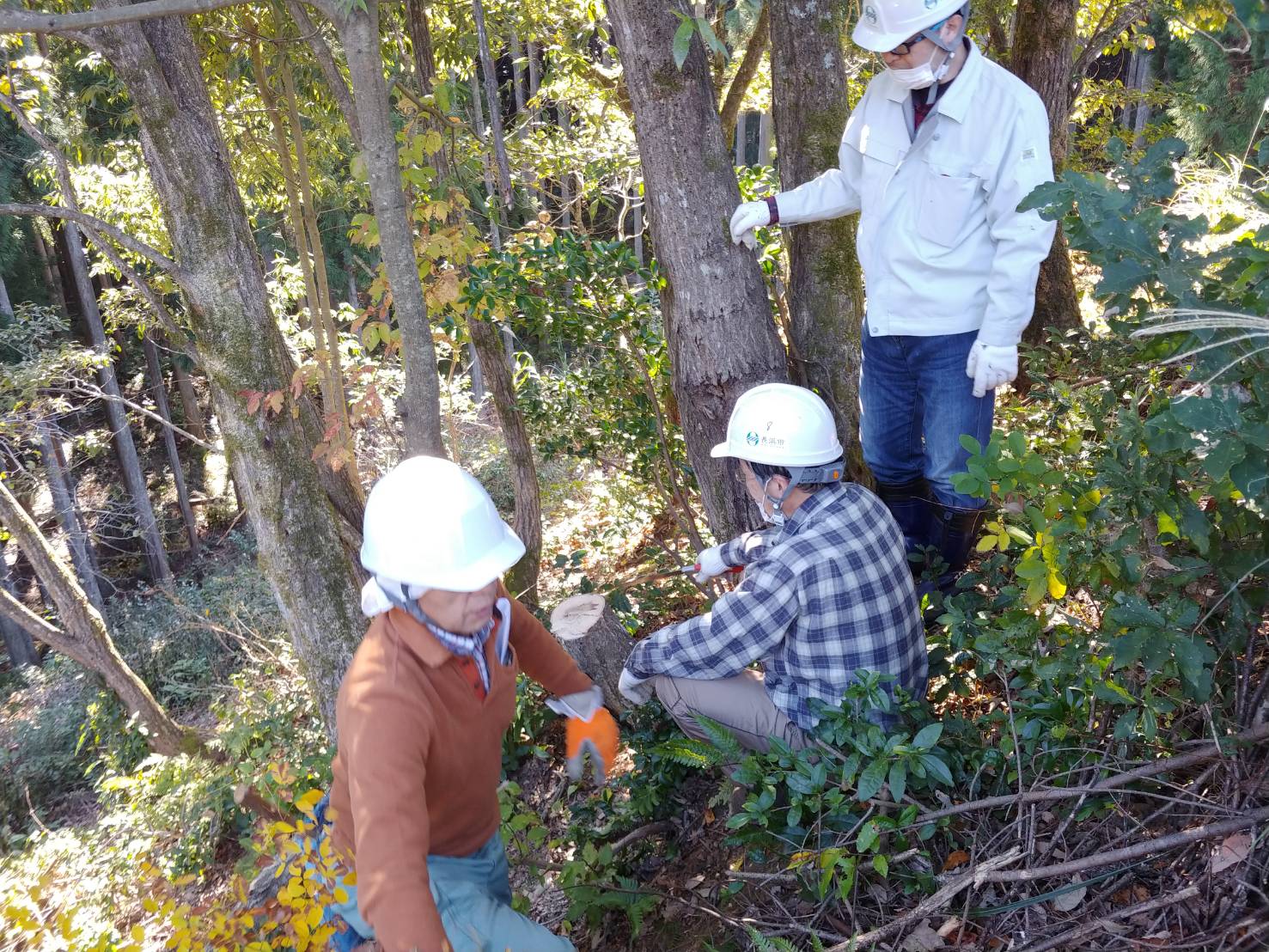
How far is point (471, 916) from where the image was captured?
229cm

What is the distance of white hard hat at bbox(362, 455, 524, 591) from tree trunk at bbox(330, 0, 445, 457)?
1052 millimetres

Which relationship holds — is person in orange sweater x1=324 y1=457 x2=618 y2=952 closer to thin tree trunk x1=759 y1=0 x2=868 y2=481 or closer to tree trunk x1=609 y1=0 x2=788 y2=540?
tree trunk x1=609 y1=0 x2=788 y2=540

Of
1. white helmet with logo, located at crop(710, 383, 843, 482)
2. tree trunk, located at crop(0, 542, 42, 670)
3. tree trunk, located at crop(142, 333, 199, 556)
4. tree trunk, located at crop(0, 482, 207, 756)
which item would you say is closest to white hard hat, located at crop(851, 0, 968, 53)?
white helmet with logo, located at crop(710, 383, 843, 482)

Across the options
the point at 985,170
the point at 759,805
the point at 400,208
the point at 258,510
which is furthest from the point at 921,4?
the point at 258,510

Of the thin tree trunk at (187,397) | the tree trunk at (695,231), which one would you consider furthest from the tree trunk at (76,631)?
the thin tree trunk at (187,397)

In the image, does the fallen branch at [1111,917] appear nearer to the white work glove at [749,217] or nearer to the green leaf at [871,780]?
the green leaf at [871,780]

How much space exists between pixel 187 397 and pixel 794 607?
1872cm

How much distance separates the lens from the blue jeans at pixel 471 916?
2.25m

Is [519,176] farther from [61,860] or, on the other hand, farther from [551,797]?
[61,860]

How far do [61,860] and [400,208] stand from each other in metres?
6.08

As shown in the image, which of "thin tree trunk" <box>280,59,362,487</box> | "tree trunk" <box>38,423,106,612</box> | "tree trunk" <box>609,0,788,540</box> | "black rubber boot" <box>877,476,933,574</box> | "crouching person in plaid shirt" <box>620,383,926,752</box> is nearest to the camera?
"crouching person in plaid shirt" <box>620,383,926,752</box>

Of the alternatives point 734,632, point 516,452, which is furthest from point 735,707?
point 516,452

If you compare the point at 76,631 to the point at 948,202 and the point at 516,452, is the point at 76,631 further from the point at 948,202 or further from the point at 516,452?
the point at 948,202

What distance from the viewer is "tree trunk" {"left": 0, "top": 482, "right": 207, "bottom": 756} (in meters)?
8.37
